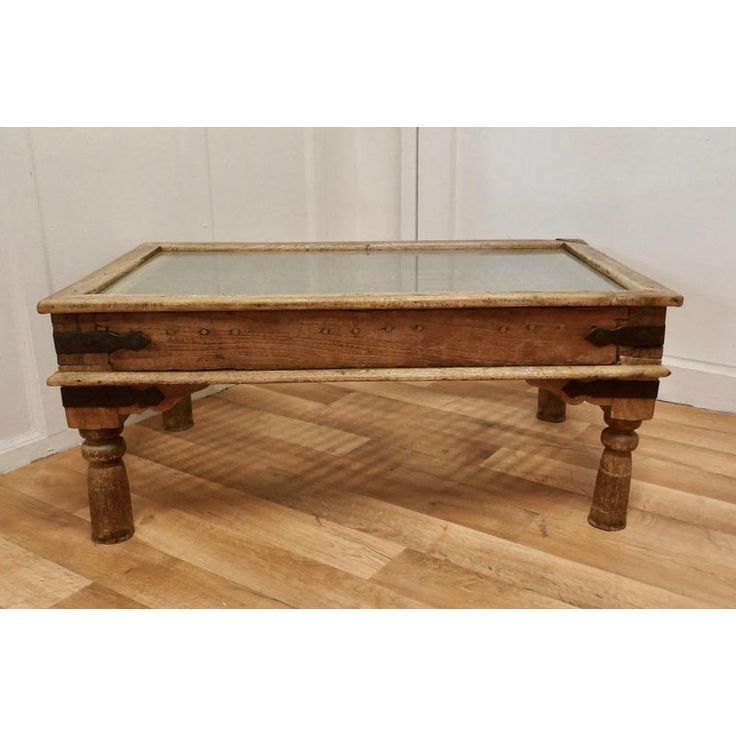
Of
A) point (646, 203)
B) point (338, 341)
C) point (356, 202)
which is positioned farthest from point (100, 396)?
point (646, 203)

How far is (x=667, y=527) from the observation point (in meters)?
1.63

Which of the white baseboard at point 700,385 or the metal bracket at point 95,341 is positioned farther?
the white baseboard at point 700,385

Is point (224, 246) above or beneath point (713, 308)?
above

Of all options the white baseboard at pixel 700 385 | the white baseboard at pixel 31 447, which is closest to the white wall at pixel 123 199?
the white baseboard at pixel 31 447

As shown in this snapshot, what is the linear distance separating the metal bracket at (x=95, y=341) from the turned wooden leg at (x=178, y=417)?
706 mm

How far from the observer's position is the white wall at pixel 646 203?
86.5 inches

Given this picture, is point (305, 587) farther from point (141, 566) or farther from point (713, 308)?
point (713, 308)

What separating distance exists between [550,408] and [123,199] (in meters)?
1.32

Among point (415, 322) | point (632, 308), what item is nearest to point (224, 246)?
point (415, 322)

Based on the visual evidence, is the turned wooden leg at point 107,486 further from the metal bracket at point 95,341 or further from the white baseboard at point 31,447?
the white baseboard at point 31,447

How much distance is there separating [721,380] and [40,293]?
1927 millimetres

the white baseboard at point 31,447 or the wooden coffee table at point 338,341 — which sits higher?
the wooden coffee table at point 338,341

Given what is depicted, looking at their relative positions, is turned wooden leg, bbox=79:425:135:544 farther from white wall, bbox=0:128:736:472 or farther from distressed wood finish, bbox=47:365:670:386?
white wall, bbox=0:128:736:472

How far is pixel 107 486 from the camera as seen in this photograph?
1.55 meters
